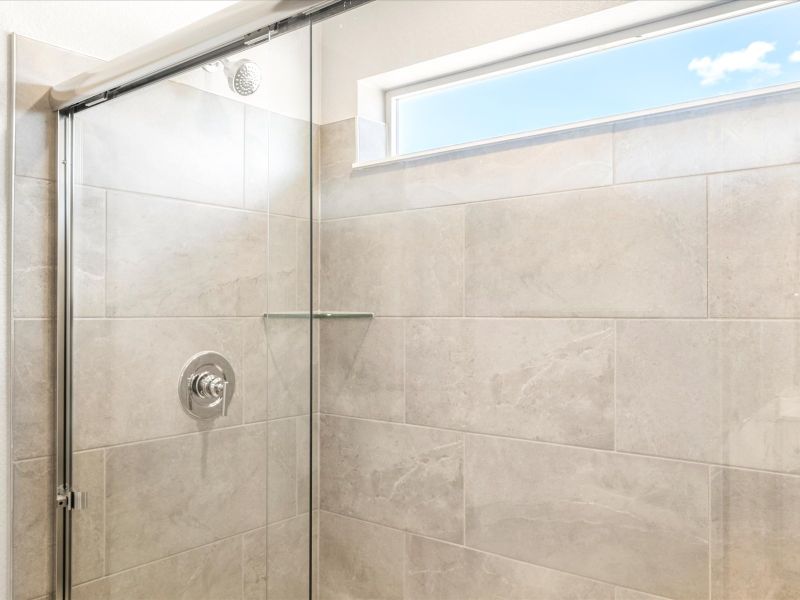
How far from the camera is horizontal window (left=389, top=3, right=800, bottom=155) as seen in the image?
102 centimetres

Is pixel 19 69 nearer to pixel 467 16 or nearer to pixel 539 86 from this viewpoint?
pixel 467 16

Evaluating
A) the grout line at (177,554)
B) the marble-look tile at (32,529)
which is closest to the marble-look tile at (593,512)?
the grout line at (177,554)

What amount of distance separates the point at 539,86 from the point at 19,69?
1.00 metres

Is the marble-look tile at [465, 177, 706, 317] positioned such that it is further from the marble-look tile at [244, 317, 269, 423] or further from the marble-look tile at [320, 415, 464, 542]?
the marble-look tile at [244, 317, 269, 423]

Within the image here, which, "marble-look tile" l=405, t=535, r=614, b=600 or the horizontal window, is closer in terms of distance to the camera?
the horizontal window

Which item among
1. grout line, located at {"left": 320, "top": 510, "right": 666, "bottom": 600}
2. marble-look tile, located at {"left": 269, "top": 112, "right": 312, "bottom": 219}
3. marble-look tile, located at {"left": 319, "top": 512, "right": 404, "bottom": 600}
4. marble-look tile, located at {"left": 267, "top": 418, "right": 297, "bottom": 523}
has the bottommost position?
marble-look tile, located at {"left": 319, "top": 512, "right": 404, "bottom": 600}

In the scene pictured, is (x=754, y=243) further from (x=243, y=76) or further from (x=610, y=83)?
(x=243, y=76)

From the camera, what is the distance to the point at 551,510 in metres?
1.28

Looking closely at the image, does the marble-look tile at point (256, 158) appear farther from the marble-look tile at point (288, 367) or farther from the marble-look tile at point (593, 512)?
the marble-look tile at point (593, 512)

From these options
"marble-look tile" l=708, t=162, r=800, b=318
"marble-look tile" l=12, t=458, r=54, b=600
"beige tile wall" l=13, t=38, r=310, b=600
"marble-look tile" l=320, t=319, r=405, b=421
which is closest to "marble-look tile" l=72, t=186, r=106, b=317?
"beige tile wall" l=13, t=38, r=310, b=600

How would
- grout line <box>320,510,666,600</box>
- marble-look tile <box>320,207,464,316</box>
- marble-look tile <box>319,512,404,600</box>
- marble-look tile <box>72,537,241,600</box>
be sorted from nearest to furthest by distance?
1. marble-look tile <box>72,537,241,600</box>
2. grout line <box>320,510,666,600</box>
3. marble-look tile <box>320,207,464,316</box>
4. marble-look tile <box>319,512,404,600</box>

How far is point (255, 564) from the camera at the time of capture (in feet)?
2.94

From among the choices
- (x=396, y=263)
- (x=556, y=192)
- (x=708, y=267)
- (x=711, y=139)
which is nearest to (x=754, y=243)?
(x=708, y=267)

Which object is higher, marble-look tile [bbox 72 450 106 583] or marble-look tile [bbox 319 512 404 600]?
marble-look tile [bbox 72 450 106 583]
